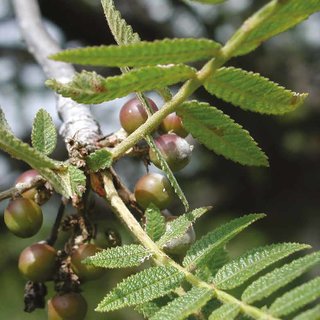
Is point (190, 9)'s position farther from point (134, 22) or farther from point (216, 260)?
point (216, 260)

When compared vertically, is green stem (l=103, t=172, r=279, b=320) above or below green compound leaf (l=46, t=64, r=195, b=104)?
below

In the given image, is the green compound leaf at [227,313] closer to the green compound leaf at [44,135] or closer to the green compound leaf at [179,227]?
the green compound leaf at [179,227]

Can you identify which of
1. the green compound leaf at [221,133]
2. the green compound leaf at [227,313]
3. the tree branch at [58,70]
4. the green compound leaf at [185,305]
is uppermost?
the tree branch at [58,70]

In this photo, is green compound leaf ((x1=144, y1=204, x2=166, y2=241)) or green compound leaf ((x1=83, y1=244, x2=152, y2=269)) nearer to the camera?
green compound leaf ((x1=83, y1=244, x2=152, y2=269))

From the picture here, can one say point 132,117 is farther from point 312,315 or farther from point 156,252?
point 312,315

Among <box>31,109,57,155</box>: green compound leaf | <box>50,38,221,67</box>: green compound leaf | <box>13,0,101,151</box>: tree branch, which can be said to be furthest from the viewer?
<box>13,0,101,151</box>: tree branch

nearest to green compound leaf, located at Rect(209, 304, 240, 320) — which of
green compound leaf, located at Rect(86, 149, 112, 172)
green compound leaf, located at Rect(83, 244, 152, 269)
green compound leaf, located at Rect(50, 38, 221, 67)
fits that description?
green compound leaf, located at Rect(83, 244, 152, 269)

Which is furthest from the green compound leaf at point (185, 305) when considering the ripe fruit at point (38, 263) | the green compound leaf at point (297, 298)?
the ripe fruit at point (38, 263)

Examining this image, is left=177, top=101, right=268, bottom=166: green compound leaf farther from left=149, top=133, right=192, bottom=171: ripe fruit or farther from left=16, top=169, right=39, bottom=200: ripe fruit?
left=16, top=169, right=39, bottom=200: ripe fruit
